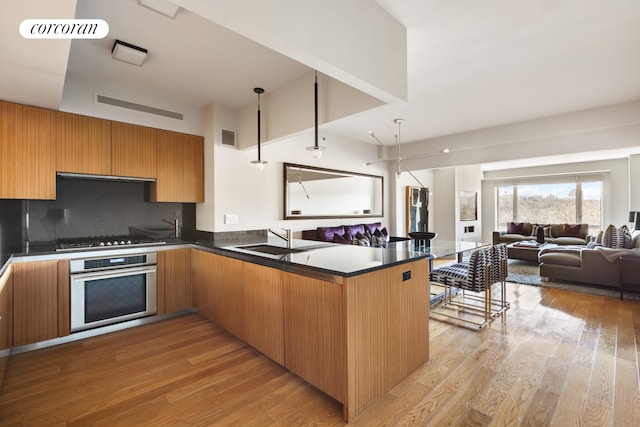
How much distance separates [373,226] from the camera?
5.64 meters

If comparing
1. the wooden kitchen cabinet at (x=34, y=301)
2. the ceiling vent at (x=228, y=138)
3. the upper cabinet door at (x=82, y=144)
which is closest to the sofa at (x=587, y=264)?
the ceiling vent at (x=228, y=138)

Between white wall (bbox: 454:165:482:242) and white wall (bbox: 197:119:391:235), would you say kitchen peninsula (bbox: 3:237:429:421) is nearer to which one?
white wall (bbox: 197:119:391:235)

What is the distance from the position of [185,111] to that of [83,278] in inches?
84.9

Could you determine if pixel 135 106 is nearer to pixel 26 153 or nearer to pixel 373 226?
pixel 26 153

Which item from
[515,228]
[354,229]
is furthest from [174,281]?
[515,228]

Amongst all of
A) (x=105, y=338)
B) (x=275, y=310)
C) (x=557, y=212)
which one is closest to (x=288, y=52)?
(x=275, y=310)

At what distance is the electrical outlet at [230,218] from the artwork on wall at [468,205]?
6615mm

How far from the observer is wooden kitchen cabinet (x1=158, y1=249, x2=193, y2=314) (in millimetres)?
Result: 3215

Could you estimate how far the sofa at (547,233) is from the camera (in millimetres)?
7160

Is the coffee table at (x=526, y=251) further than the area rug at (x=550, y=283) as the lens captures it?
Yes

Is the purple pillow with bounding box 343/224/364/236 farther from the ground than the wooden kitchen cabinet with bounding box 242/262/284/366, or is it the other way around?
the purple pillow with bounding box 343/224/364/236

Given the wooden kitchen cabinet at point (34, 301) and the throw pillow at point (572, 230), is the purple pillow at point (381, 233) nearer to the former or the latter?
the wooden kitchen cabinet at point (34, 301)

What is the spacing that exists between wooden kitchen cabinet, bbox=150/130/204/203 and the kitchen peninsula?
1.11 m

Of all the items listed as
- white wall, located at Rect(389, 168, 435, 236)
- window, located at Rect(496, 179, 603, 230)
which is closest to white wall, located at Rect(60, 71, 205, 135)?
white wall, located at Rect(389, 168, 435, 236)
